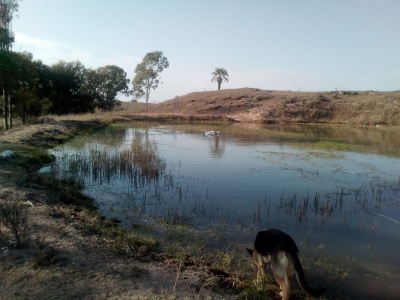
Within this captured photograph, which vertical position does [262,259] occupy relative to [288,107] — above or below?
below

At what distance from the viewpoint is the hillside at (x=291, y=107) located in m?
51.3

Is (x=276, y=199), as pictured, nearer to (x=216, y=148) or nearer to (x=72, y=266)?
(x=72, y=266)

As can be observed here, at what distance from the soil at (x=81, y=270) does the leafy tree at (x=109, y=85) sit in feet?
151

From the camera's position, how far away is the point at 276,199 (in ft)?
34.3

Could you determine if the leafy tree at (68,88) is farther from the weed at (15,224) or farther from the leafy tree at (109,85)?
the weed at (15,224)

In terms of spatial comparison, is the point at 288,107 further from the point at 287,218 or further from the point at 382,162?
the point at 287,218

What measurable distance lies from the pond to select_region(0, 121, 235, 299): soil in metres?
1.73

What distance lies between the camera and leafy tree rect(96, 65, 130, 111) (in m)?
50.6

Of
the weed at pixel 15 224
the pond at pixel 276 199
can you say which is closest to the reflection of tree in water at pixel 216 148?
the pond at pixel 276 199

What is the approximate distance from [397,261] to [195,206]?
4.65 m

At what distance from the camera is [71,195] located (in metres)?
9.12

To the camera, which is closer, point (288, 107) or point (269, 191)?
point (269, 191)

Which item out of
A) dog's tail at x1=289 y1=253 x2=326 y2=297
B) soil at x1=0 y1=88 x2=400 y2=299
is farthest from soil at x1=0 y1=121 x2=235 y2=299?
dog's tail at x1=289 y1=253 x2=326 y2=297

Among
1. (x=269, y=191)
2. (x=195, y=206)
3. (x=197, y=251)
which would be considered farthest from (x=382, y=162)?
(x=197, y=251)
